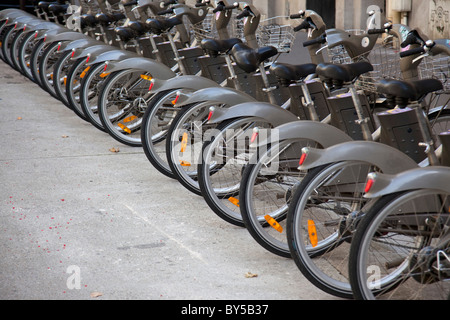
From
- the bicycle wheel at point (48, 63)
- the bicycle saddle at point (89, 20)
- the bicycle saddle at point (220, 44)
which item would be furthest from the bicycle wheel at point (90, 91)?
the bicycle saddle at point (220, 44)

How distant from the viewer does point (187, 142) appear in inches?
195

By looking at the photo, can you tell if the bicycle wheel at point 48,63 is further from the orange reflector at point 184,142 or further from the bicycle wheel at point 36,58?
the orange reflector at point 184,142

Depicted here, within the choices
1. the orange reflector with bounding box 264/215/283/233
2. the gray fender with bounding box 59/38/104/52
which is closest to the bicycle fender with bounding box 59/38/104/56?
the gray fender with bounding box 59/38/104/52

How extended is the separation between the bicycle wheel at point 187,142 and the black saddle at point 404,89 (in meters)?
1.76

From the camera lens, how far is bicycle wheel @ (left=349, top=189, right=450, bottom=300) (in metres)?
2.93

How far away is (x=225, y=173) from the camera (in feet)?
16.2

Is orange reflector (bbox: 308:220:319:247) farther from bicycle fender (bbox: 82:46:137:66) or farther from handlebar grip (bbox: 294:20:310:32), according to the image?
bicycle fender (bbox: 82:46:137:66)

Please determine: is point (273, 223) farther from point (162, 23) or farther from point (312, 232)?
point (162, 23)

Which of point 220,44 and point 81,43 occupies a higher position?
point 220,44

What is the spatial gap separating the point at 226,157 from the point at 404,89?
1743 mm

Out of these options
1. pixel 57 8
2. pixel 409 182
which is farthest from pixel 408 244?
pixel 57 8

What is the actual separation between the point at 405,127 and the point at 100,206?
2.15 m
